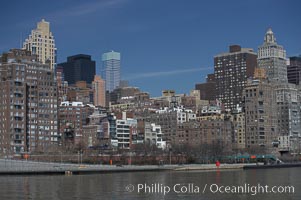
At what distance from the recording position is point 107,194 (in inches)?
3789

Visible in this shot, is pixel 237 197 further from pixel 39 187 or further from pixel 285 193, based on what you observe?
pixel 39 187

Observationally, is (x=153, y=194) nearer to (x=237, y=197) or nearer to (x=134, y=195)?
(x=134, y=195)

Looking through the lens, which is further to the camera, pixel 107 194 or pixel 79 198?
pixel 107 194

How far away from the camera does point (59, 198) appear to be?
9038cm

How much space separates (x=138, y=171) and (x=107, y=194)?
99.6 metres

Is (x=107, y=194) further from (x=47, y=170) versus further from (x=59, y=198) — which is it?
(x=47, y=170)

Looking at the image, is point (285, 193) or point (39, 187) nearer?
point (285, 193)

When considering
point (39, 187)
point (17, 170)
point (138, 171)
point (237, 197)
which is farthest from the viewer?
point (138, 171)

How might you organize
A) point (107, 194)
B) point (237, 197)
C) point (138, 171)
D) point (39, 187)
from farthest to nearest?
point (138, 171), point (39, 187), point (107, 194), point (237, 197)

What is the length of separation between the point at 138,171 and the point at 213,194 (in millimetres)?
102210

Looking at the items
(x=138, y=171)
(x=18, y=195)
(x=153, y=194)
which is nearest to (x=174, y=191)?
(x=153, y=194)

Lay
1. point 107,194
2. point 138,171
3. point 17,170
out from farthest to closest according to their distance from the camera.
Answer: point 138,171 < point 17,170 < point 107,194

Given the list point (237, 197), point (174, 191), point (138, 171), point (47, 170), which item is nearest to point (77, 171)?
point (47, 170)

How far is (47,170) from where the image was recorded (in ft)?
576
